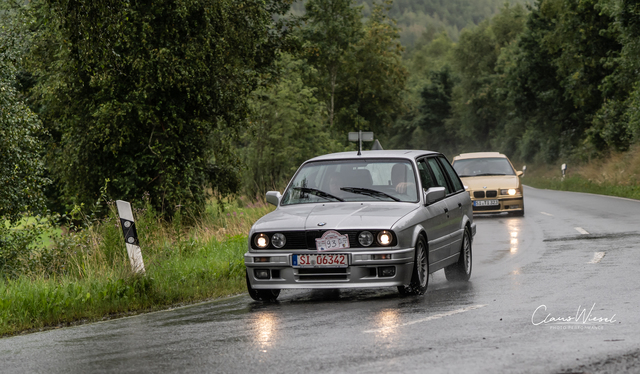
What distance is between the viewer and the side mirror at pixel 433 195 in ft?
31.1

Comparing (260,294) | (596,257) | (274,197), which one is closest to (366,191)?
(274,197)

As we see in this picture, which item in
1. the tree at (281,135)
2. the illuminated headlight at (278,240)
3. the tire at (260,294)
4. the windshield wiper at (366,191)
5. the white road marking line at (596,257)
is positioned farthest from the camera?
the tree at (281,135)

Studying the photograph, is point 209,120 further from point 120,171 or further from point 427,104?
point 427,104

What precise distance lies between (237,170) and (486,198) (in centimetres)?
759

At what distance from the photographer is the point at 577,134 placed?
59594 mm

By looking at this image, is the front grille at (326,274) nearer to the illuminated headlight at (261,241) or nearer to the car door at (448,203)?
the illuminated headlight at (261,241)

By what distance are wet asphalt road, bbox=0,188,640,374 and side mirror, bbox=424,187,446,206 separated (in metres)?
1.04

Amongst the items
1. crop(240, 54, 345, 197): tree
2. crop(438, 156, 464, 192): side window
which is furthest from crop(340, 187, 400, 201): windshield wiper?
crop(240, 54, 345, 197): tree

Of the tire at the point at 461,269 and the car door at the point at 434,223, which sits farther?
the tire at the point at 461,269

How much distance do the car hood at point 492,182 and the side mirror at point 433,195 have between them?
12.6m

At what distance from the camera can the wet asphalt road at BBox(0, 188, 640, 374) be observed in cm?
571

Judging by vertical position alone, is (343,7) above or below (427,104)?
above

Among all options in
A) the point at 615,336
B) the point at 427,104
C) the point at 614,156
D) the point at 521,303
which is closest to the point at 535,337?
the point at 615,336

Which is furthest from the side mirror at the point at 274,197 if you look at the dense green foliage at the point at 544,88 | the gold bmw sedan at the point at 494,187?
the dense green foliage at the point at 544,88
